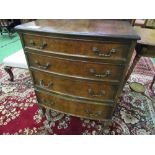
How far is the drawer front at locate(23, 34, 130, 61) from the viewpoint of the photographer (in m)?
0.94

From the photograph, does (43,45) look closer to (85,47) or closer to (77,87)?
(85,47)

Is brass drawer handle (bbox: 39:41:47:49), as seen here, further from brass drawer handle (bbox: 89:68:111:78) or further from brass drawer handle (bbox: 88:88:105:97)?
brass drawer handle (bbox: 88:88:105:97)

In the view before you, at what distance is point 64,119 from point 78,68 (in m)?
0.88

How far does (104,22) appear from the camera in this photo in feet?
3.92

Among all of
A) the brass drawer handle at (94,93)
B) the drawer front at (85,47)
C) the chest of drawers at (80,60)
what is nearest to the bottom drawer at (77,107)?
the chest of drawers at (80,60)

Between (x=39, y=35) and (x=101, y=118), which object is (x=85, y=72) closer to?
(x=39, y=35)

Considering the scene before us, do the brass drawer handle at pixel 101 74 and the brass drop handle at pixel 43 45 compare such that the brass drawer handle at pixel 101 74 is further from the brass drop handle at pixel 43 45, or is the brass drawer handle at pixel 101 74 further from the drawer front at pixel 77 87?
the brass drop handle at pixel 43 45

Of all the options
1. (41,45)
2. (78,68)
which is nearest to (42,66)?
(41,45)

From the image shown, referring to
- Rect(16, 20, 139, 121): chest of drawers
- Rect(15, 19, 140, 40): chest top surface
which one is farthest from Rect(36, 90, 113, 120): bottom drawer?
Rect(15, 19, 140, 40): chest top surface

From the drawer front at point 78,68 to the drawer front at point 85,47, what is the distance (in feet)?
0.25

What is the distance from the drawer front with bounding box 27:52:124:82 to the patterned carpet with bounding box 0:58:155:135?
2.50 feet

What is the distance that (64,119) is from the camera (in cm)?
174

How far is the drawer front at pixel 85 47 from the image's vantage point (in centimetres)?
94
